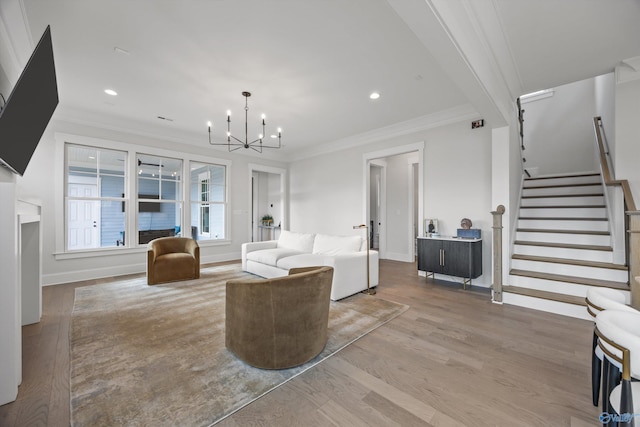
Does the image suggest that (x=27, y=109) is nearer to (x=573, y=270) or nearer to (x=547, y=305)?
(x=547, y=305)

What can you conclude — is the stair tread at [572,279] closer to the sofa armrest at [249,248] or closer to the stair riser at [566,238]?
the stair riser at [566,238]

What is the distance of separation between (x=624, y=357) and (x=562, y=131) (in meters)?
6.64

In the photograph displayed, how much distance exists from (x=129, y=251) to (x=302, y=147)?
437 centimetres

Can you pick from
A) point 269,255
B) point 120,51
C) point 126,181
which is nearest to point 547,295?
point 269,255

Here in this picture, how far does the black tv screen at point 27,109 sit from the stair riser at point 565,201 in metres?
6.26

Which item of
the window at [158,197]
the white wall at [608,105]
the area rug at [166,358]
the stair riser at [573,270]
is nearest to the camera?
the area rug at [166,358]

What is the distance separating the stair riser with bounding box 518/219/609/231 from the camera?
369 centimetres

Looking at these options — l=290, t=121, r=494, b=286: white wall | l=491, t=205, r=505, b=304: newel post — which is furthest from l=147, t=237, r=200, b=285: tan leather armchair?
l=491, t=205, r=505, b=304: newel post

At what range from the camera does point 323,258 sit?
3.62 metres

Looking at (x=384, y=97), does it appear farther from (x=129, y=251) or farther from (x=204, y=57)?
(x=129, y=251)

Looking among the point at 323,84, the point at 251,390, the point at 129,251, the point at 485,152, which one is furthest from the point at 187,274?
the point at 485,152

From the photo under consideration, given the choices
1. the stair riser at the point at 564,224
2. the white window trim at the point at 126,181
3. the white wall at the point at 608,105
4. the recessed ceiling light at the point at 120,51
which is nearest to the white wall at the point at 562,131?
the white wall at the point at 608,105

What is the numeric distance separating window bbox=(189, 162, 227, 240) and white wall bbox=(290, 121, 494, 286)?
2.53 m

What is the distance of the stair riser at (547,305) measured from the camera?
2.87m
